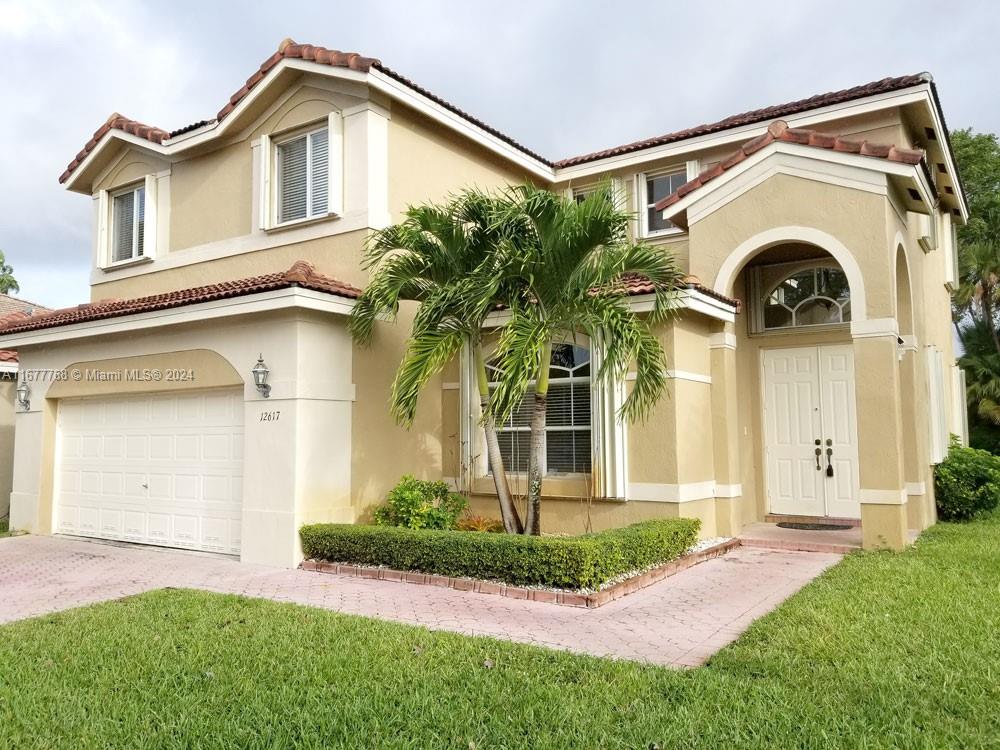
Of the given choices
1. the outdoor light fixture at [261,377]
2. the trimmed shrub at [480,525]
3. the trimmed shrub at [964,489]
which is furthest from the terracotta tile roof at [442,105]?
the trimmed shrub at [480,525]

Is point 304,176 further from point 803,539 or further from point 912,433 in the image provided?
point 912,433

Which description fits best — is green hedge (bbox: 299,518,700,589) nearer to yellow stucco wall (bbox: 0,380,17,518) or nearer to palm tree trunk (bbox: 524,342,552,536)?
palm tree trunk (bbox: 524,342,552,536)

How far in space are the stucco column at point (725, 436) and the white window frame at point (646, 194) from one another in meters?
3.49

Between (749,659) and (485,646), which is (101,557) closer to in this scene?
(485,646)

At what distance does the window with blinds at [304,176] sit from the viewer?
41.8 feet

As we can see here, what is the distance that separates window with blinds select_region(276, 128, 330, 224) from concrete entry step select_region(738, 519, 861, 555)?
8148 millimetres

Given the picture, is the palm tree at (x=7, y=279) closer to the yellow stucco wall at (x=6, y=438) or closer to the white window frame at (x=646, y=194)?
the yellow stucco wall at (x=6, y=438)

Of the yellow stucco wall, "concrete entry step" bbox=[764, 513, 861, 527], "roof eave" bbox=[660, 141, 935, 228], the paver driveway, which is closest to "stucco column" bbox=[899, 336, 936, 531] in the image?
"concrete entry step" bbox=[764, 513, 861, 527]

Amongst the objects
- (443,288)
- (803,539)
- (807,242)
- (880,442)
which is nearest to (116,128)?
(443,288)

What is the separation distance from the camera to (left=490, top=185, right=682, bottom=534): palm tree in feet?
29.2

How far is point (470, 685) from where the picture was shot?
17.4ft

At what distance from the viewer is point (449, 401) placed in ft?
41.1

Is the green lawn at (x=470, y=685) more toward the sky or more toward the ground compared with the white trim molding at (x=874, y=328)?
more toward the ground

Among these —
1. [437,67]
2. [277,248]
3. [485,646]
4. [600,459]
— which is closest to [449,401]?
[600,459]
